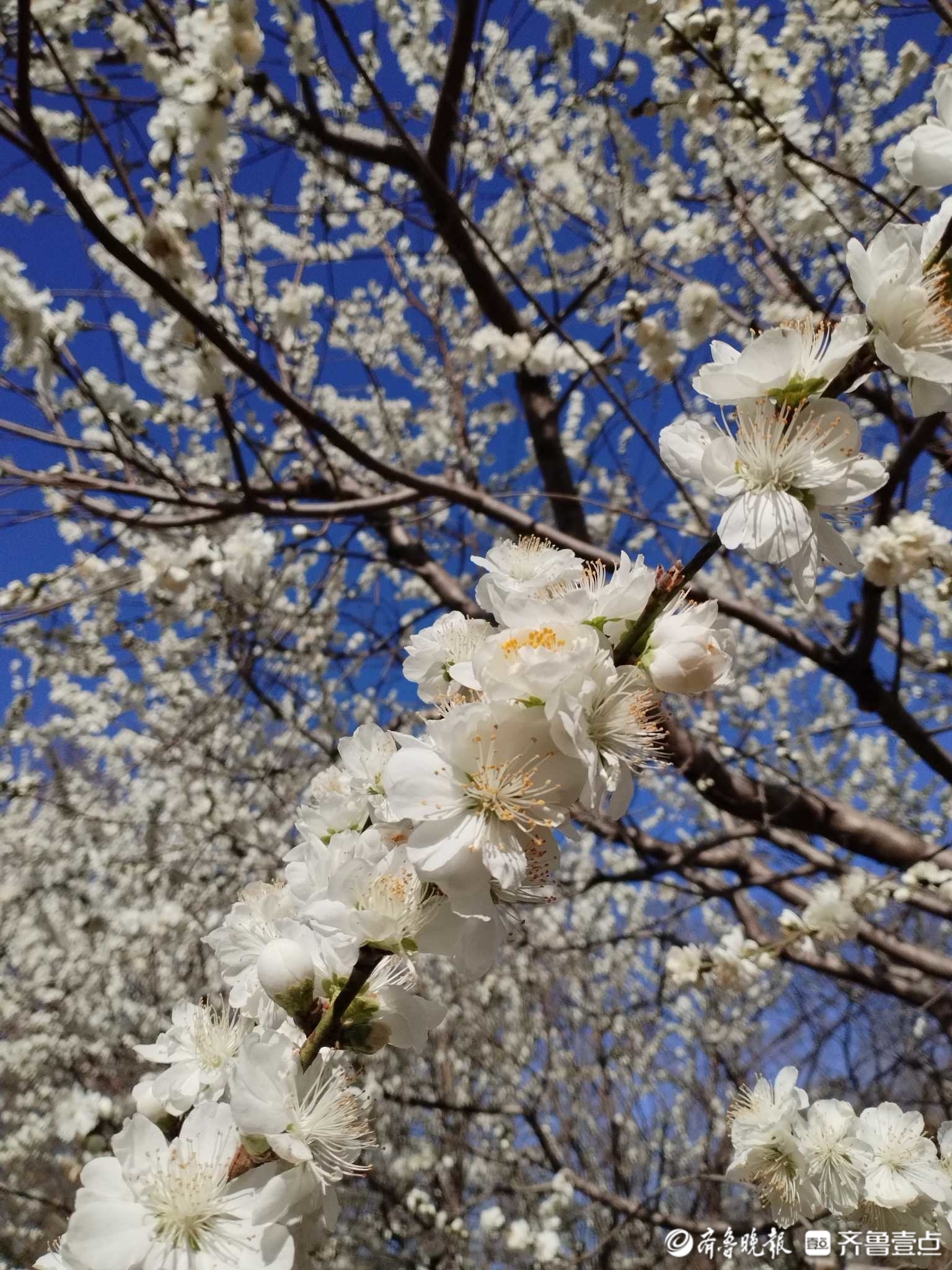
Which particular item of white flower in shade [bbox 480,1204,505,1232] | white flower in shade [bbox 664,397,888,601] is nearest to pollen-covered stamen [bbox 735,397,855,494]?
white flower in shade [bbox 664,397,888,601]

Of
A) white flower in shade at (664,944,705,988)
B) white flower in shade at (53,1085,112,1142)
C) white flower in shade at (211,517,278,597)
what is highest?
white flower in shade at (211,517,278,597)

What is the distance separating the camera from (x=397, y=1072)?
5.81m

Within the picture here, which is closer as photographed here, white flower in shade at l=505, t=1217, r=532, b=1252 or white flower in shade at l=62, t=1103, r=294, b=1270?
white flower in shade at l=62, t=1103, r=294, b=1270

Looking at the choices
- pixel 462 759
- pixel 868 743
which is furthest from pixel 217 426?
pixel 868 743

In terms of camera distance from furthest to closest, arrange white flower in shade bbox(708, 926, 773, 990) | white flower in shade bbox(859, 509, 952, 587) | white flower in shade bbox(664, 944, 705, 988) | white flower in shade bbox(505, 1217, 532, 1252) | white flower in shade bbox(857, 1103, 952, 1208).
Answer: white flower in shade bbox(505, 1217, 532, 1252) → white flower in shade bbox(664, 944, 705, 988) → white flower in shade bbox(708, 926, 773, 990) → white flower in shade bbox(859, 509, 952, 587) → white flower in shade bbox(857, 1103, 952, 1208)

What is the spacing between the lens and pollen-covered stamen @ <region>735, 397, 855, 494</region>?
34.0 inches

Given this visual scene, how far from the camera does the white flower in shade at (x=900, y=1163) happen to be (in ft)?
4.69

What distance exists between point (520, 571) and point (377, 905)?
1.40ft

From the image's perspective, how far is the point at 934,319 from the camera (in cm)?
85

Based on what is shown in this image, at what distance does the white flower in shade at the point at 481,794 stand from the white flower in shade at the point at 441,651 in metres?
0.14

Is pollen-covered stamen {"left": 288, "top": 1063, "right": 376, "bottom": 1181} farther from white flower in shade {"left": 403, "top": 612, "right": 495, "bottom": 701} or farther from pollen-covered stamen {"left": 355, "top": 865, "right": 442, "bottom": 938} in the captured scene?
white flower in shade {"left": 403, "top": 612, "right": 495, "bottom": 701}

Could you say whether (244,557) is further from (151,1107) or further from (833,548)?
(833,548)

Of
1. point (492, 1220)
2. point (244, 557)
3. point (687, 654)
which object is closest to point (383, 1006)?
point (687, 654)

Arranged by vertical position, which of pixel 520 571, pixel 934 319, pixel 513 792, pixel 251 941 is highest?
pixel 934 319
